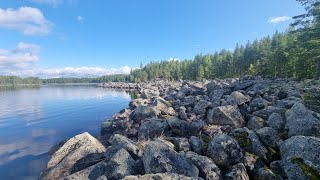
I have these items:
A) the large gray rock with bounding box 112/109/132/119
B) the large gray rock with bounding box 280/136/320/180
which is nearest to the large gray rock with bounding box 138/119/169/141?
the large gray rock with bounding box 280/136/320/180

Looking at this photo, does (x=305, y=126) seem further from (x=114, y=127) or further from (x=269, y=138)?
(x=114, y=127)

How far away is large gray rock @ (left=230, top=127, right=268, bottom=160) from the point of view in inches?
425

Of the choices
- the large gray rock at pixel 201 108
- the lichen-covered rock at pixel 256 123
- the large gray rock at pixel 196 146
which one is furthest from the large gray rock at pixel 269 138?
the large gray rock at pixel 201 108

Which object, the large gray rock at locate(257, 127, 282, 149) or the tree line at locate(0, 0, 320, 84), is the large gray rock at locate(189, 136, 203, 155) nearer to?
the large gray rock at locate(257, 127, 282, 149)

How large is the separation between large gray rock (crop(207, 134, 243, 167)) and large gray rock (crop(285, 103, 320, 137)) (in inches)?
143

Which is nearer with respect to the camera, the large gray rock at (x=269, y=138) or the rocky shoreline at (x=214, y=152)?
the rocky shoreline at (x=214, y=152)

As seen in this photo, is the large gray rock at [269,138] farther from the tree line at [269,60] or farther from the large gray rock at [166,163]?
the tree line at [269,60]

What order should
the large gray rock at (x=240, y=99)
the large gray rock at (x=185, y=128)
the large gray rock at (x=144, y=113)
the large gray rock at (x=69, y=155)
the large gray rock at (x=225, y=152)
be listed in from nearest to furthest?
1. the large gray rock at (x=225, y=152)
2. the large gray rock at (x=69, y=155)
3. the large gray rock at (x=185, y=128)
4. the large gray rock at (x=240, y=99)
5. the large gray rock at (x=144, y=113)

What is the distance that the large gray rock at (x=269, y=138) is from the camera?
11.4 m

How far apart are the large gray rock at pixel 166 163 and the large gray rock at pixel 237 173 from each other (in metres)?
1.37

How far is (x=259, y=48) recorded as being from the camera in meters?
89.1

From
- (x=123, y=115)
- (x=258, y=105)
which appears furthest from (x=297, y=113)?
(x=123, y=115)

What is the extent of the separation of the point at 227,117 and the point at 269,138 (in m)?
5.34

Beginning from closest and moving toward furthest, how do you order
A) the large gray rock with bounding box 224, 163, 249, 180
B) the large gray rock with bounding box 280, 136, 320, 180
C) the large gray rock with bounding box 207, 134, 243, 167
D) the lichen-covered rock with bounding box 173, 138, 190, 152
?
the large gray rock with bounding box 280, 136, 320, 180, the large gray rock with bounding box 224, 163, 249, 180, the large gray rock with bounding box 207, 134, 243, 167, the lichen-covered rock with bounding box 173, 138, 190, 152
